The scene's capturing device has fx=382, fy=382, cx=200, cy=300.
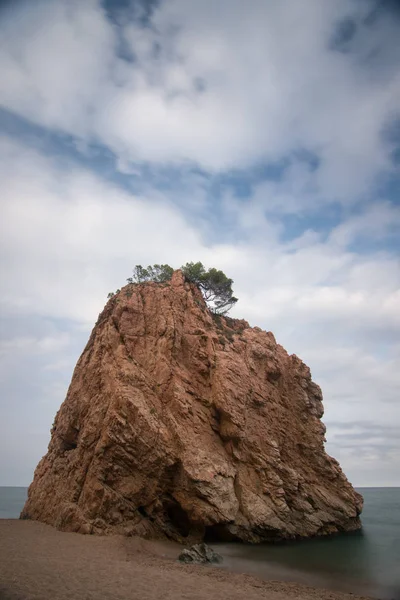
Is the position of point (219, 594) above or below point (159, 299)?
below

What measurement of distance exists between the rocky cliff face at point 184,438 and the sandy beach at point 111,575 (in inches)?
75.0

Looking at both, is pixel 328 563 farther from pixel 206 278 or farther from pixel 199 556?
pixel 206 278

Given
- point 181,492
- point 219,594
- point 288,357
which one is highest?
point 288,357

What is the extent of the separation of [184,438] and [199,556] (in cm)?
595

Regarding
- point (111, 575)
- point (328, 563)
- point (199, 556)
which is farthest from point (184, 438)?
point (328, 563)

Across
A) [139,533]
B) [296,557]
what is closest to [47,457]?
[139,533]

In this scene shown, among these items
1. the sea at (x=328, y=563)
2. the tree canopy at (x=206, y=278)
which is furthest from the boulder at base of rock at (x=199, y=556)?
the tree canopy at (x=206, y=278)

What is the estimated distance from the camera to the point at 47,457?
25.2m

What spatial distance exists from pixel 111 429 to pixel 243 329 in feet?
52.3

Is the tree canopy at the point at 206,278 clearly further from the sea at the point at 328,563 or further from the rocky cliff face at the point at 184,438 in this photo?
the sea at the point at 328,563

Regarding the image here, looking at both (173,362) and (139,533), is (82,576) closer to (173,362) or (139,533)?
(139,533)

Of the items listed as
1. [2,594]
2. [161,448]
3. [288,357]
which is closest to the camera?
[2,594]

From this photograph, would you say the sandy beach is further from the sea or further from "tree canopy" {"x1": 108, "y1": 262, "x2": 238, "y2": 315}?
"tree canopy" {"x1": 108, "y1": 262, "x2": 238, "y2": 315}

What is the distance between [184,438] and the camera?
21547 mm
